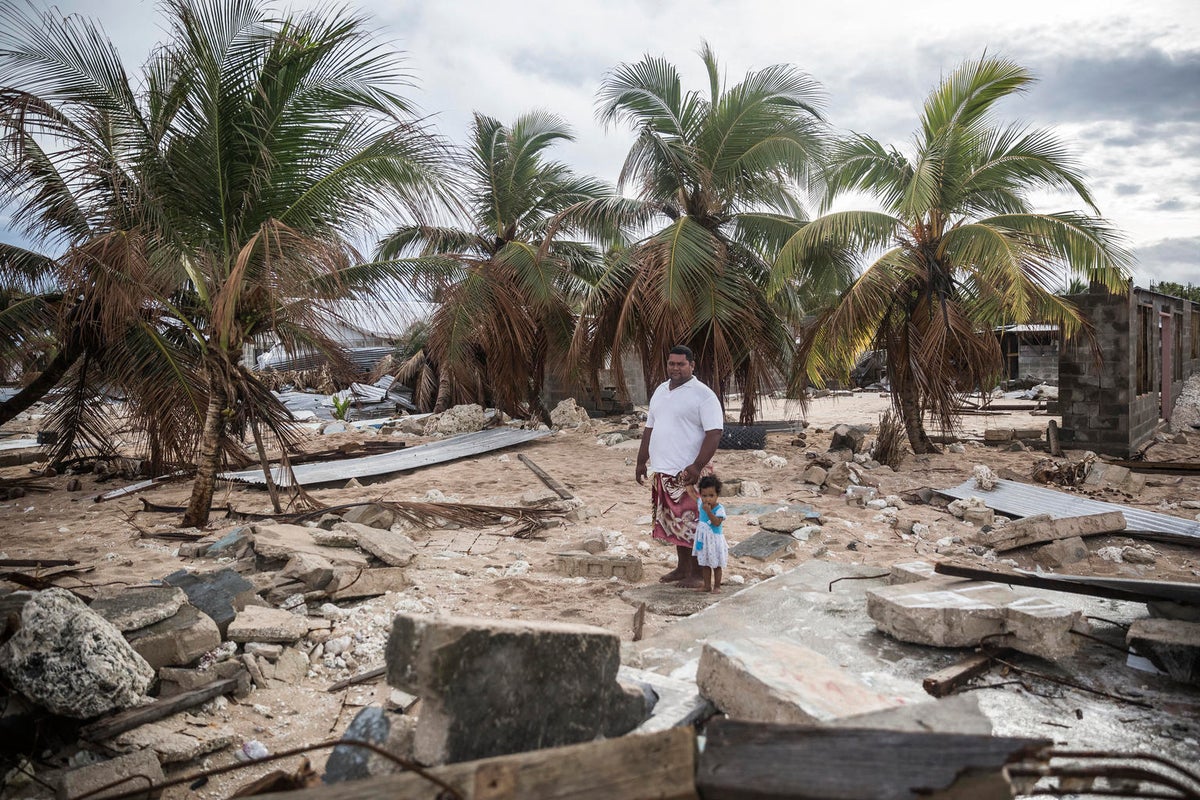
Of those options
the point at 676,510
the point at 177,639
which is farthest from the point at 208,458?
the point at 676,510

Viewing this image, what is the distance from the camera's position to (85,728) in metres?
2.93

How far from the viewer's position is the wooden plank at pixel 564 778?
5.94ft

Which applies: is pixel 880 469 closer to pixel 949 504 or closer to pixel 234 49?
pixel 949 504

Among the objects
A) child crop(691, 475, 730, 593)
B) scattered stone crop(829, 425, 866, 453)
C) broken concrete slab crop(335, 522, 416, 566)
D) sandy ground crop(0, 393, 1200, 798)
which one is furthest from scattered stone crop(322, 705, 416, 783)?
scattered stone crop(829, 425, 866, 453)

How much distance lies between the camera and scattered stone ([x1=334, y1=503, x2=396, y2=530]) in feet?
22.1

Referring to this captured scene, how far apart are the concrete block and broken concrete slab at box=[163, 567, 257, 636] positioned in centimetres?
227

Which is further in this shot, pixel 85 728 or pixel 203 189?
pixel 203 189

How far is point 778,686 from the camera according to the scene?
240 centimetres

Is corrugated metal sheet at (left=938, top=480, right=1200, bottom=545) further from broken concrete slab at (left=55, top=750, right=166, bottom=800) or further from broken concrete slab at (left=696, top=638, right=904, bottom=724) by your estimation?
broken concrete slab at (left=55, top=750, right=166, bottom=800)

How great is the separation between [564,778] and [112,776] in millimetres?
1888

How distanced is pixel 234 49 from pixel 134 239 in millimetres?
1980

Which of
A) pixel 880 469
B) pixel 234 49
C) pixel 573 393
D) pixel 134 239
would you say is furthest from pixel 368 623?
pixel 573 393

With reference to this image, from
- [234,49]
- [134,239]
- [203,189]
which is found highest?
[234,49]

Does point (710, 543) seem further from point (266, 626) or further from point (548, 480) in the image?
point (548, 480)
